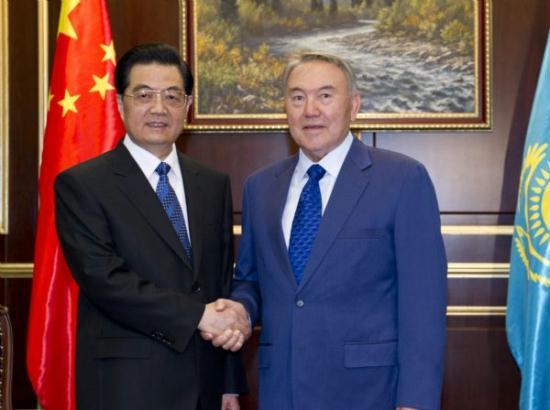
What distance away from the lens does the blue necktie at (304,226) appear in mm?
2295

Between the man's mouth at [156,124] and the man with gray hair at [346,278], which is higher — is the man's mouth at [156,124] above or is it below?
above

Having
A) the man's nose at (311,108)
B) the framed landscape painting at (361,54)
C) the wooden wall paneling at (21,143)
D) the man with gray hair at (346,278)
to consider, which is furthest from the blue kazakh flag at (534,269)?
the wooden wall paneling at (21,143)

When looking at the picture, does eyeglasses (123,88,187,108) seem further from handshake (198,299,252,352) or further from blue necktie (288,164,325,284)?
handshake (198,299,252,352)

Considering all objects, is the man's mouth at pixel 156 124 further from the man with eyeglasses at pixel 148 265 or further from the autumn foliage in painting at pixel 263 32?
the autumn foliage in painting at pixel 263 32

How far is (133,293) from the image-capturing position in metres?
2.27

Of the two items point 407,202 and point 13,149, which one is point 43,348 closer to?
point 13,149

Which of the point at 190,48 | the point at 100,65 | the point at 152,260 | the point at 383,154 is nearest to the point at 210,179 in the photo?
the point at 152,260

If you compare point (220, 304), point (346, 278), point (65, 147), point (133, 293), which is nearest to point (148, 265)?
point (133, 293)

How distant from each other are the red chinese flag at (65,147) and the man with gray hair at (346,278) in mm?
1334

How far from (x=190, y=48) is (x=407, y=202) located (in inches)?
82.6

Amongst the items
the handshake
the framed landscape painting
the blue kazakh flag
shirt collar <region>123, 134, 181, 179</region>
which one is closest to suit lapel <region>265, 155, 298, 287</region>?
the handshake

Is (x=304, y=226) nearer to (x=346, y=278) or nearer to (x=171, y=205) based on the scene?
(x=346, y=278)

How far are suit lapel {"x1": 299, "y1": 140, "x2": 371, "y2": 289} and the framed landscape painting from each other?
1695 millimetres

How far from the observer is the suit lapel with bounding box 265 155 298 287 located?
2.30 m
